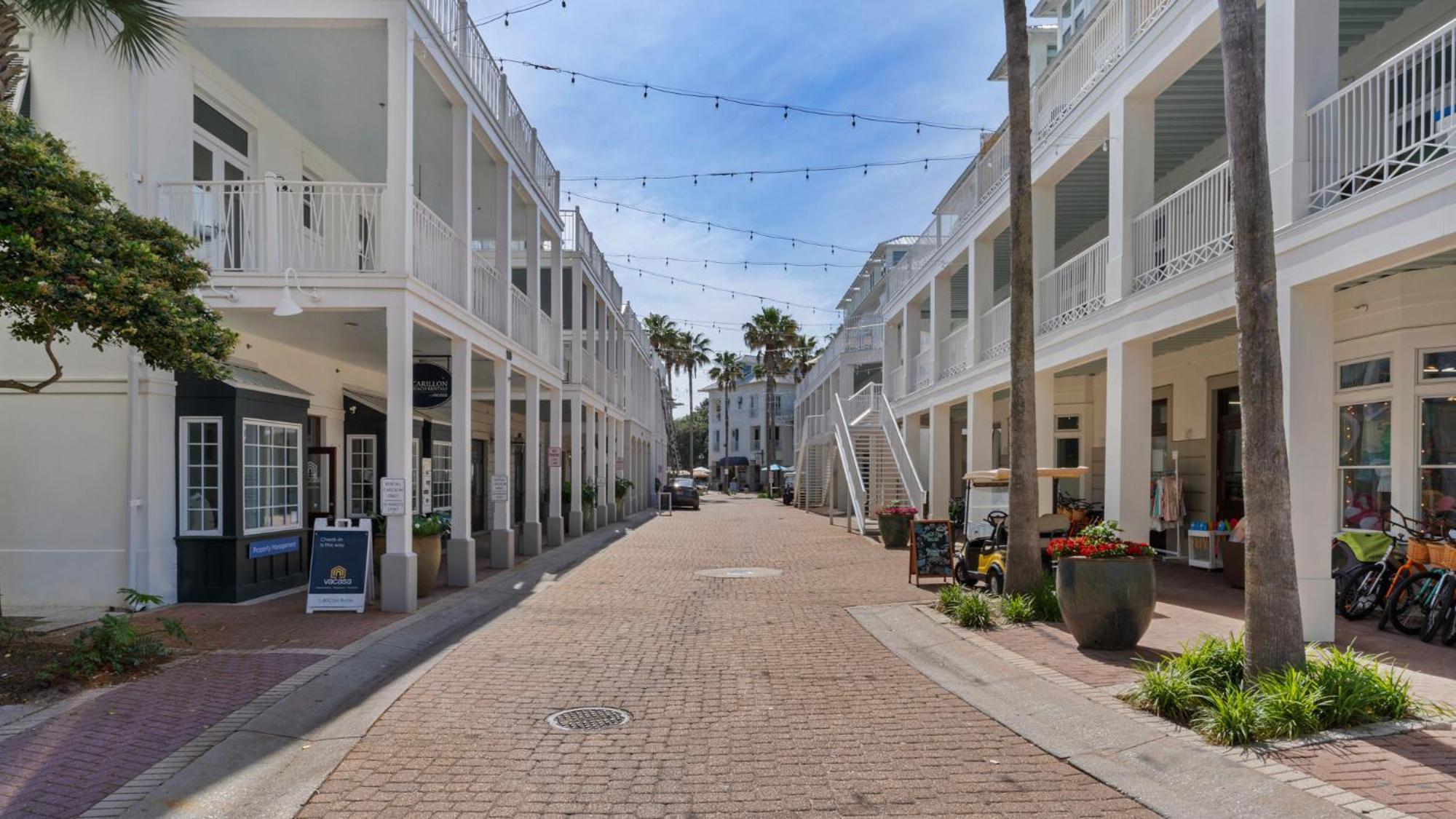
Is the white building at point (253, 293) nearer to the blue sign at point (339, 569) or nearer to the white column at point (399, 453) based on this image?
the white column at point (399, 453)

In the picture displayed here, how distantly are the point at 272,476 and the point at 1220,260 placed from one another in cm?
1187

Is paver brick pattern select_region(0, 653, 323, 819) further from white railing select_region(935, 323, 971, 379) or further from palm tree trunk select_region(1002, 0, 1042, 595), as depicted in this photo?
white railing select_region(935, 323, 971, 379)

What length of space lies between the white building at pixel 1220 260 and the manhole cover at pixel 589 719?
610 centimetres

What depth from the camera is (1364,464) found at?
11609 mm

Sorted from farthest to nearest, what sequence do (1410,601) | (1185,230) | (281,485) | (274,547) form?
(281,485) → (274,547) → (1185,230) → (1410,601)

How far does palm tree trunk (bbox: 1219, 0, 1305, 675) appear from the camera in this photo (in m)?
Result: 5.90

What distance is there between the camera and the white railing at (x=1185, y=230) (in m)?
9.76

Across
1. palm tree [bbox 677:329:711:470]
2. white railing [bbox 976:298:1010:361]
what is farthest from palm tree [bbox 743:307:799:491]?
white railing [bbox 976:298:1010:361]

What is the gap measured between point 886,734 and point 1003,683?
1.70m

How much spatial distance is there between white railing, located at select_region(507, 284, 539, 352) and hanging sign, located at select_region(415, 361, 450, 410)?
3225 mm

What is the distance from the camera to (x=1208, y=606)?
1063 centimetres

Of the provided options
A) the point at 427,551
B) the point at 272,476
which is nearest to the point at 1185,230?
the point at 427,551

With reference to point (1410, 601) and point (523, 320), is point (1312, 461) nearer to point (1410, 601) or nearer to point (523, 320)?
point (1410, 601)

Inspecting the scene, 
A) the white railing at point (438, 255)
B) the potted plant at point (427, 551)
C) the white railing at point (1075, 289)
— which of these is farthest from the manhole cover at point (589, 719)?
the white railing at point (1075, 289)
